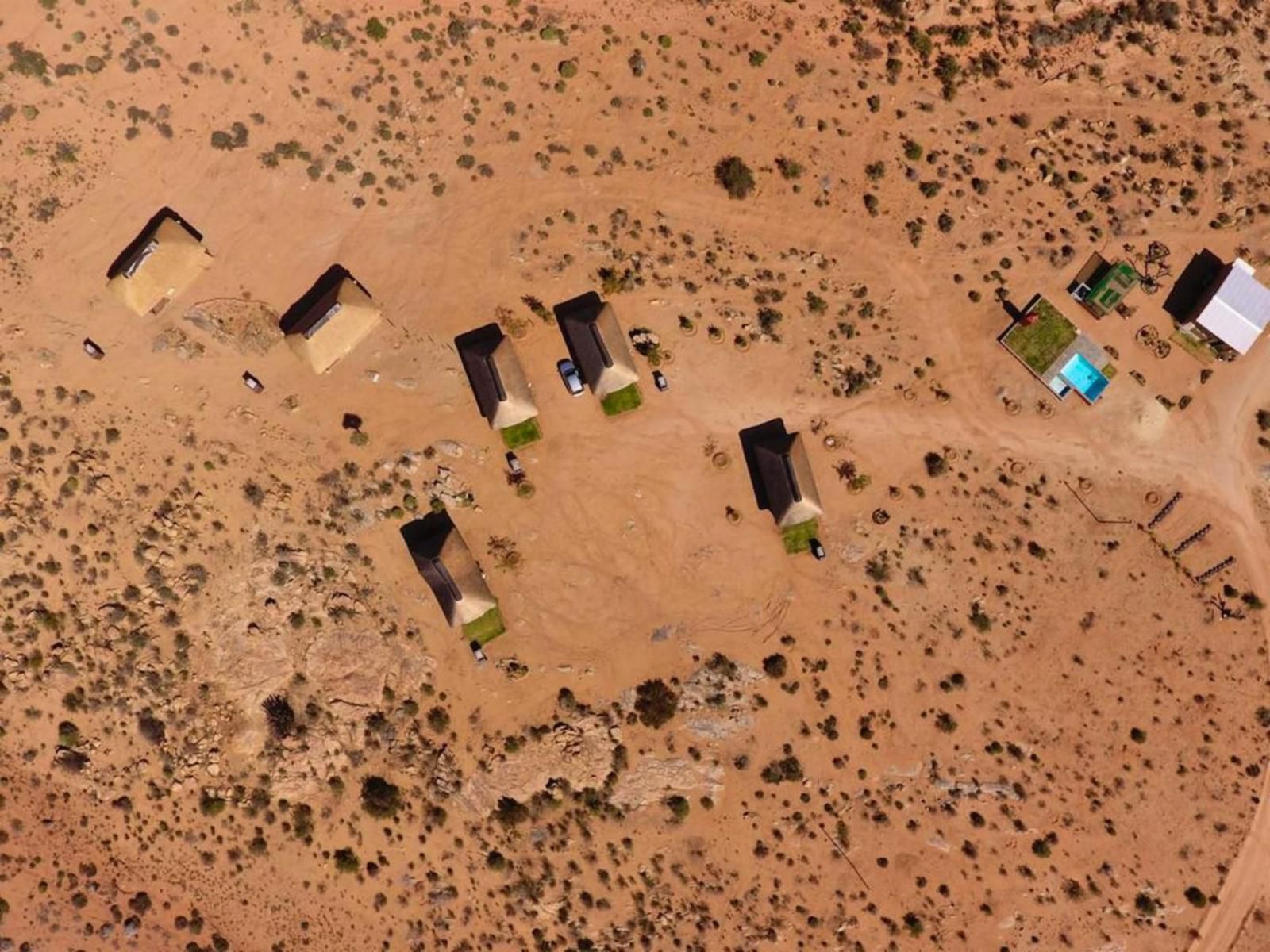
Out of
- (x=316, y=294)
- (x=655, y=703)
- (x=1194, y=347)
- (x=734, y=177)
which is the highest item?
(x=316, y=294)

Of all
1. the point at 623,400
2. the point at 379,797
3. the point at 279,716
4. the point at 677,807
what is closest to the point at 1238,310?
the point at 623,400

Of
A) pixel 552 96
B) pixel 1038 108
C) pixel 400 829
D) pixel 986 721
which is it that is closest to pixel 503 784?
pixel 400 829

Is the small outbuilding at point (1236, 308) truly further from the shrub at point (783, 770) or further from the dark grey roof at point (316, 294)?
the dark grey roof at point (316, 294)

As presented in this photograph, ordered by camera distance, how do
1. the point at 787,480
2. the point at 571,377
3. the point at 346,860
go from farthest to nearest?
1. the point at 571,377
2. the point at 346,860
3. the point at 787,480

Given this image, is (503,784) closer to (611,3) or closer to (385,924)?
(385,924)

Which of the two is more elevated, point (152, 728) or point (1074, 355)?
point (152, 728)

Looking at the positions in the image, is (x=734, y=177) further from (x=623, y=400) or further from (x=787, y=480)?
(x=787, y=480)
